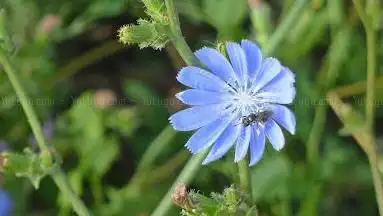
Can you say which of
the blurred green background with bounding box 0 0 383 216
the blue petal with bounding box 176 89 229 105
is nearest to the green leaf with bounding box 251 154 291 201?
the blurred green background with bounding box 0 0 383 216

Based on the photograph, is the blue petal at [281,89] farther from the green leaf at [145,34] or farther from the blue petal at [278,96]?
the green leaf at [145,34]

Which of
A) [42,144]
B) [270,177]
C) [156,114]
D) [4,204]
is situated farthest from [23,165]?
[156,114]

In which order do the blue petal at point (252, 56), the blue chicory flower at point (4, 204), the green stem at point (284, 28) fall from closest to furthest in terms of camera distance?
the blue petal at point (252, 56), the green stem at point (284, 28), the blue chicory flower at point (4, 204)

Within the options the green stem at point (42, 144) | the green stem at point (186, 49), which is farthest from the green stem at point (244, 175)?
the green stem at point (42, 144)

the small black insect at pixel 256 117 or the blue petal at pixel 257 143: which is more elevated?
the small black insect at pixel 256 117

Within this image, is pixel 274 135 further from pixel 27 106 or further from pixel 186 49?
pixel 27 106

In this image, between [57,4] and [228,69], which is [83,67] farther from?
[228,69]

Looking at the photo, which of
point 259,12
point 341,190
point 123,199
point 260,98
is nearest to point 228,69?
point 260,98
